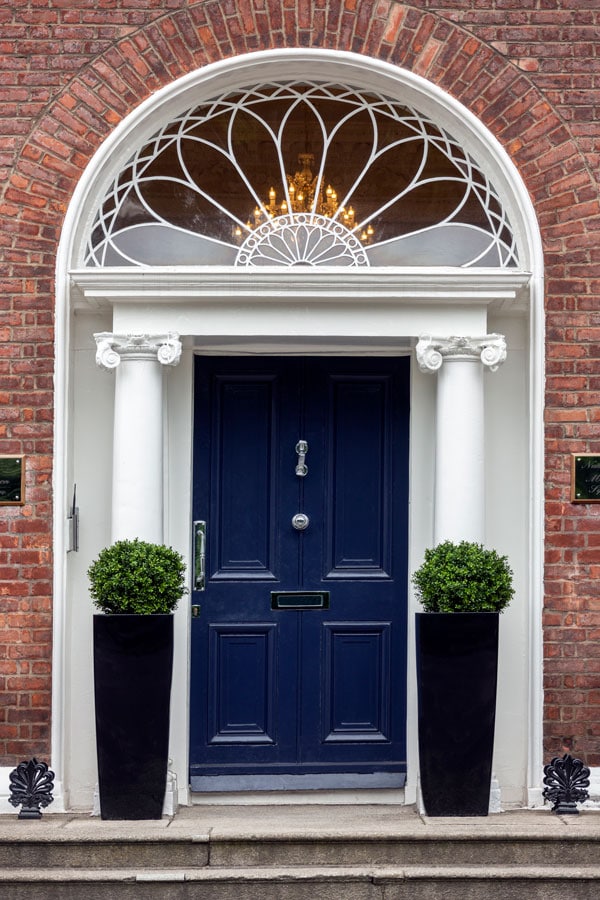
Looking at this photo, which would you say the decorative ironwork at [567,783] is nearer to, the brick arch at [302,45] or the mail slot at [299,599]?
the mail slot at [299,599]

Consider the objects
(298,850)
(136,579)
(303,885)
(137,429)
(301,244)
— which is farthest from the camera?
(301,244)

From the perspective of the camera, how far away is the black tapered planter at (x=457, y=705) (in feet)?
17.4

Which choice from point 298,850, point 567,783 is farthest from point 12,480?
point 567,783

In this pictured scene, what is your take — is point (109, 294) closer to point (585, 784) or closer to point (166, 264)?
point (166, 264)

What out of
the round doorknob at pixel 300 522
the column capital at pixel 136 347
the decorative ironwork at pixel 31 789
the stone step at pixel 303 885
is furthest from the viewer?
the round doorknob at pixel 300 522

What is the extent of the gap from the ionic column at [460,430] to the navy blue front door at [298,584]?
411 millimetres

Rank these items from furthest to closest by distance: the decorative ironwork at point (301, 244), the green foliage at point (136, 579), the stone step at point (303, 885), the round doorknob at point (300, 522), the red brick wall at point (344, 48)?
the round doorknob at point (300, 522), the decorative ironwork at point (301, 244), the red brick wall at point (344, 48), the green foliage at point (136, 579), the stone step at point (303, 885)

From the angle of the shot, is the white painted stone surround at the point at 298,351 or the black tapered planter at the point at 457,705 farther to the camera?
the white painted stone surround at the point at 298,351

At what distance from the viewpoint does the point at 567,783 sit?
5543mm

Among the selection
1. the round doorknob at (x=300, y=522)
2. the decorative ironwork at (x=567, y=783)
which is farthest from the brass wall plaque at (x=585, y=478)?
the round doorknob at (x=300, y=522)

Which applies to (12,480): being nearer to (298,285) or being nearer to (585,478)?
(298,285)

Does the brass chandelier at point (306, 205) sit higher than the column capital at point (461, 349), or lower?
higher

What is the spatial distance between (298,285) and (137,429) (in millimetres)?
1166

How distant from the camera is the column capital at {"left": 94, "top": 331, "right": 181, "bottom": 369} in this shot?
5.62 metres
